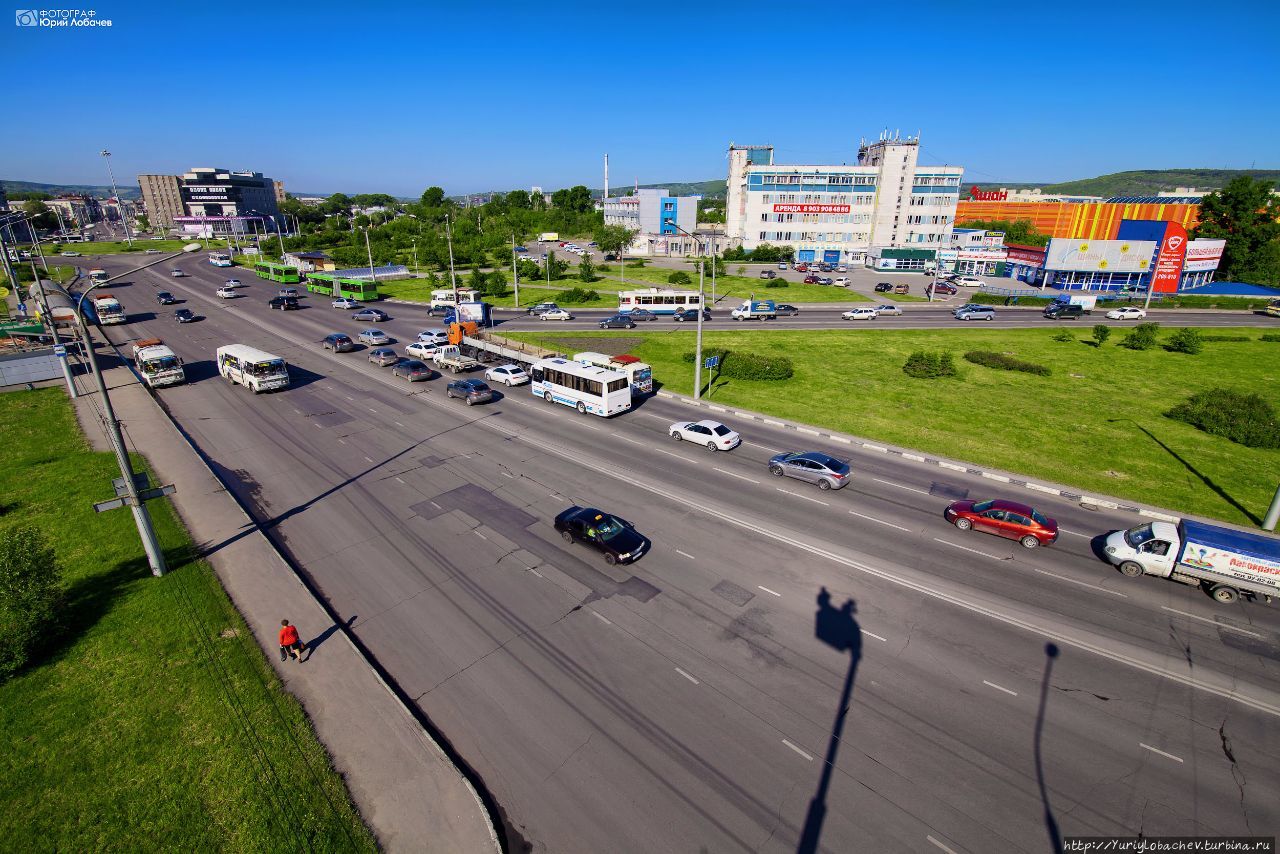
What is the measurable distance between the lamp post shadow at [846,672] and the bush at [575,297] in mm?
61583

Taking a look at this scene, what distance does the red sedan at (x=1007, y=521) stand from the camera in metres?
21.3

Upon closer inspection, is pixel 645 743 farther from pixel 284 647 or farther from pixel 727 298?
pixel 727 298

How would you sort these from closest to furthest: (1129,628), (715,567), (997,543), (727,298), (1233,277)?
(1129,628) < (715,567) < (997,543) < (727,298) < (1233,277)

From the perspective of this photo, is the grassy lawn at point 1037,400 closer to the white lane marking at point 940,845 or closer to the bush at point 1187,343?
the bush at point 1187,343

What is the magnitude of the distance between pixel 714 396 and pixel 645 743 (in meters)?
28.9

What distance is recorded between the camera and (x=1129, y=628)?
17.3 meters

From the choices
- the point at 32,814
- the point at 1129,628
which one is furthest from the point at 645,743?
the point at 1129,628

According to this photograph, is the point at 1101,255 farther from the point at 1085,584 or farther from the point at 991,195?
the point at 991,195

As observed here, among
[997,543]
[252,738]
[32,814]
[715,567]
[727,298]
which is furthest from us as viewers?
[727,298]

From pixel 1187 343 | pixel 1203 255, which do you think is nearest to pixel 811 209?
pixel 1203 255

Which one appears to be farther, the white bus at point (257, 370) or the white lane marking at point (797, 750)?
the white bus at point (257, 370)

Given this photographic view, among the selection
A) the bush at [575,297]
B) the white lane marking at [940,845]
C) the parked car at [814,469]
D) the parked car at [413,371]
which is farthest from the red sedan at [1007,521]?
the bush at [575,297]

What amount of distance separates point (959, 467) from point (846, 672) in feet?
57.5

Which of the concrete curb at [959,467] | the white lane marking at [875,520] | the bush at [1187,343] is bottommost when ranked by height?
the white lane marking at [875,520]
